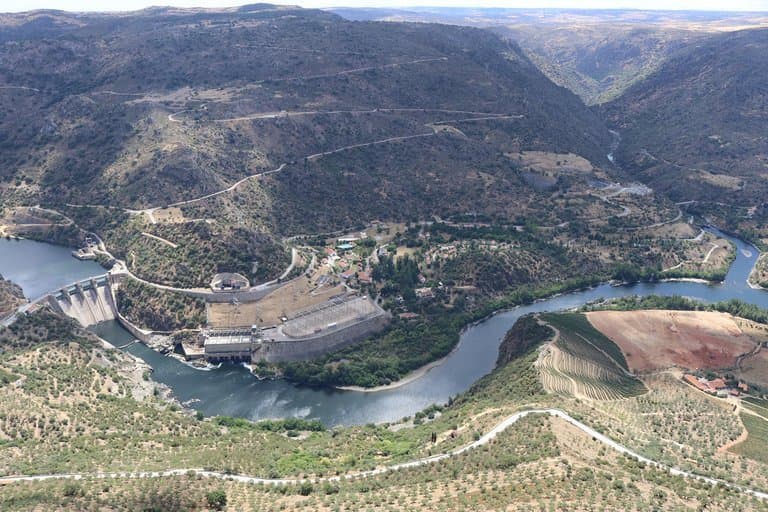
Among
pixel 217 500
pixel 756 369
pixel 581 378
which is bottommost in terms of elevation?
pixel 756 369

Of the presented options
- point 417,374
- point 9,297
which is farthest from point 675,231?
point 9,297

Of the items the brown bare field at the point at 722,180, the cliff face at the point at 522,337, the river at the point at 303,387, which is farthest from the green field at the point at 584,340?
the brown bare field at the point at 722,180

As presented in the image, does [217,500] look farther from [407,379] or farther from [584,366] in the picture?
[584,366]

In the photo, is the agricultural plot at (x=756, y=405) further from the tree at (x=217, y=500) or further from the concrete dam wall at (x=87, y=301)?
the concrete dam wall at (x=87, y=301)

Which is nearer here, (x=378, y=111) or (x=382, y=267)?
(x=382, y=267)

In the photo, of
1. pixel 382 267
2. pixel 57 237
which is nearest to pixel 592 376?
pixel 382 267

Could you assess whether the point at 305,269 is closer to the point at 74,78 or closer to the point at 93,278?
the point at 93,278

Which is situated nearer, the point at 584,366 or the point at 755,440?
the point at 755,440
